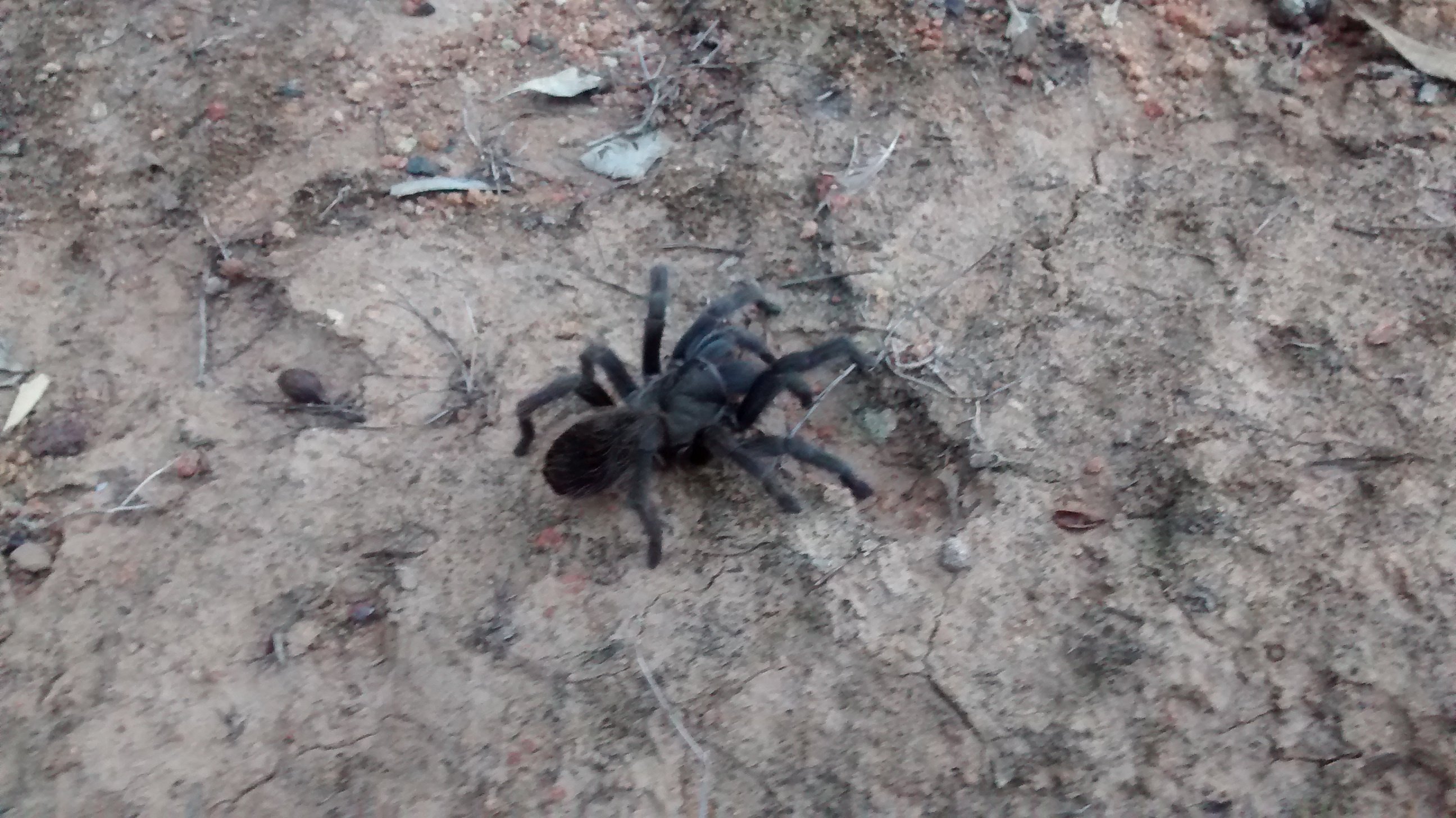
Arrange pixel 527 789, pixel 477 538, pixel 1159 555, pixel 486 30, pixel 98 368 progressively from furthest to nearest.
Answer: pixel 486 30 → pixel 98 368 → pixel 477 538 → pixel 1159 555 → pixel 527 789

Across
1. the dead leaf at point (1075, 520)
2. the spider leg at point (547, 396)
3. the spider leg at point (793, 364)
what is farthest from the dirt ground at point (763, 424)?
the spider leg at point (793, 364)

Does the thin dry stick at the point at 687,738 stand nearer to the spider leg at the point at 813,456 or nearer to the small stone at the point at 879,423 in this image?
the spider leg at the point at 813,456

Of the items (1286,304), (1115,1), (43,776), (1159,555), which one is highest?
(1115,1)

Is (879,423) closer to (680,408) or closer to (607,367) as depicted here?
(680,408)

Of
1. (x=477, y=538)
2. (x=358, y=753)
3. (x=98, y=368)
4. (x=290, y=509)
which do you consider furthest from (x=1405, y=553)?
(x=98, y=368)

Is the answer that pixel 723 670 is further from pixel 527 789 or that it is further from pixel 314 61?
pixel 314 61

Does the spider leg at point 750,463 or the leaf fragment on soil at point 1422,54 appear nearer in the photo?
the spider leg at point 750,463

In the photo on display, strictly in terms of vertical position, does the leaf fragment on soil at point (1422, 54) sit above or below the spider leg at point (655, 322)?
above

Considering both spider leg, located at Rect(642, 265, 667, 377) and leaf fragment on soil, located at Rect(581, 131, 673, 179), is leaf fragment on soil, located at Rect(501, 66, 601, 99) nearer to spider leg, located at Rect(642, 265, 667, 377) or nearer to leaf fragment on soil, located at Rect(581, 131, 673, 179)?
leaf fragment on soil, located at Rect(581, 131, 673, 179)
